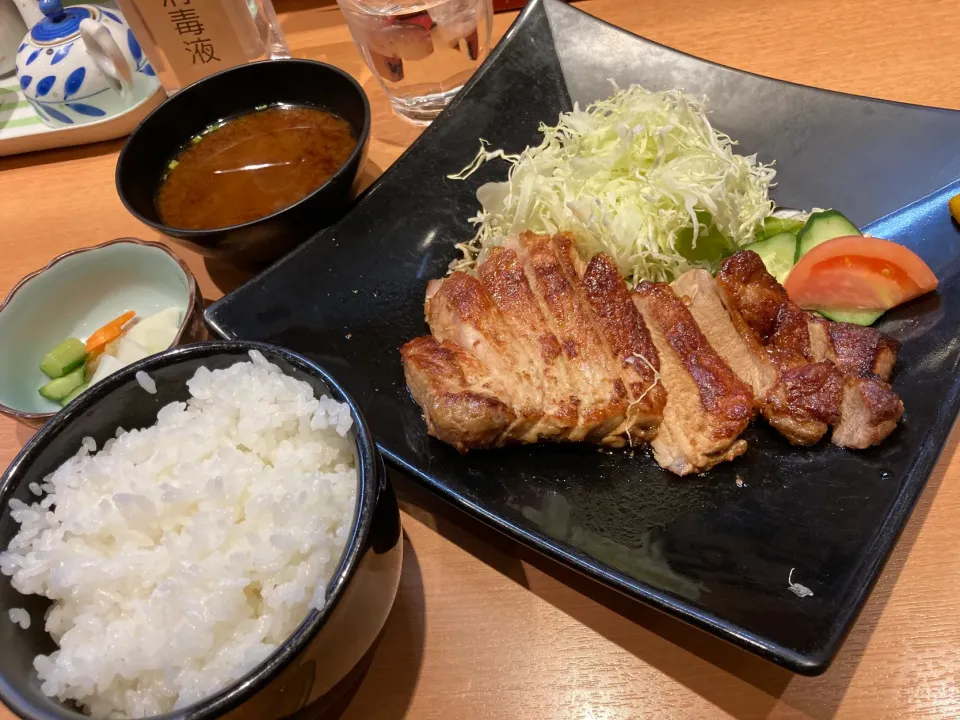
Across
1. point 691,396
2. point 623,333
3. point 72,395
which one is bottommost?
point 691,396

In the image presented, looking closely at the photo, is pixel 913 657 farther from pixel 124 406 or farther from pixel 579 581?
pixel 124 406

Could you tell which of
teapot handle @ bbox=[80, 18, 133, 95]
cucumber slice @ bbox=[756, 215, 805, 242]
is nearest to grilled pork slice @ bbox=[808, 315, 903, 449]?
cucumber slice @ bbox=[756, 215, 805, 242]

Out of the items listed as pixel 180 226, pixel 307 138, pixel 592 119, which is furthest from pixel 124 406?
pixel 592 119

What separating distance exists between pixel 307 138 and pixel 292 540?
2186mm

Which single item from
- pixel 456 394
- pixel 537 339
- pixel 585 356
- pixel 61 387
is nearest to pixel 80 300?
pixel 61 387

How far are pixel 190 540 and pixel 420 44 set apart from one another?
267cm

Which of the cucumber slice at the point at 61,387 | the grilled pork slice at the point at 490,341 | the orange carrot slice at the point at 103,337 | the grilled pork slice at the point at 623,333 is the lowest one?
the grilled pork slice at the point at 623,333

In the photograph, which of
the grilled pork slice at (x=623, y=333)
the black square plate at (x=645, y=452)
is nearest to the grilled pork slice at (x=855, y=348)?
the black square plate at (x=645, y=452)

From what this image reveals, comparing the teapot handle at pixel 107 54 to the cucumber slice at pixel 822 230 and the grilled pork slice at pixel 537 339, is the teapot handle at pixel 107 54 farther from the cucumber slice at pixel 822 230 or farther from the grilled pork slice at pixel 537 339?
the cucumber slice at pixel 822 230

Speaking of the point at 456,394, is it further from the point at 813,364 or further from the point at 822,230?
the point at 822,230

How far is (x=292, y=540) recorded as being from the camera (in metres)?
1.43

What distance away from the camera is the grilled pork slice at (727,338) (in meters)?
2.18

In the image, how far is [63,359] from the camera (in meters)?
2.44

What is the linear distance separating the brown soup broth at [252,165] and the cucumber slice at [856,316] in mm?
2047
